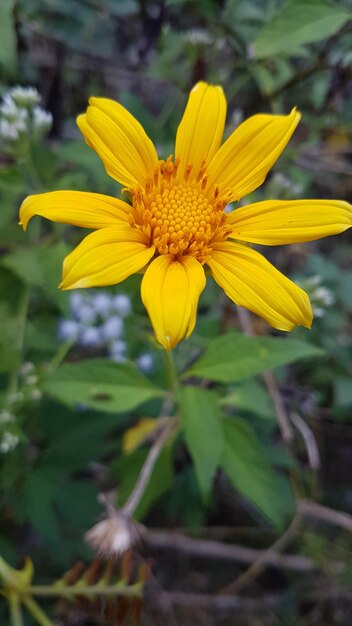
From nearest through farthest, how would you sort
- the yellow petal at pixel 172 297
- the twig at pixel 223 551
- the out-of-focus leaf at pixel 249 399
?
the yellow petal at pixel 172 297, the out-of-focus leaf at pixel 249 399, the twig at pixel 223 551

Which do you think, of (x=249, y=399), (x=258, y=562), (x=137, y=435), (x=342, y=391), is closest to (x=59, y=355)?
(x=137, y=435)

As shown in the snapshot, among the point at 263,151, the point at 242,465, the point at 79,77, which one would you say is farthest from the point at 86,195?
A: the point at 79,77

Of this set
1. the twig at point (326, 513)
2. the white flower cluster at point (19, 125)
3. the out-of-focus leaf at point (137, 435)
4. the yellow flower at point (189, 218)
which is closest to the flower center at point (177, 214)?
the yellow flower at point (189, 218)

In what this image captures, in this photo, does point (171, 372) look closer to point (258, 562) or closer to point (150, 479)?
point (150, 479)

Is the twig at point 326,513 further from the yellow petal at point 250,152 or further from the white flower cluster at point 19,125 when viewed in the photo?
the white flower cluster at point 19,125

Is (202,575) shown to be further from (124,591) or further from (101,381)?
(101,381)
